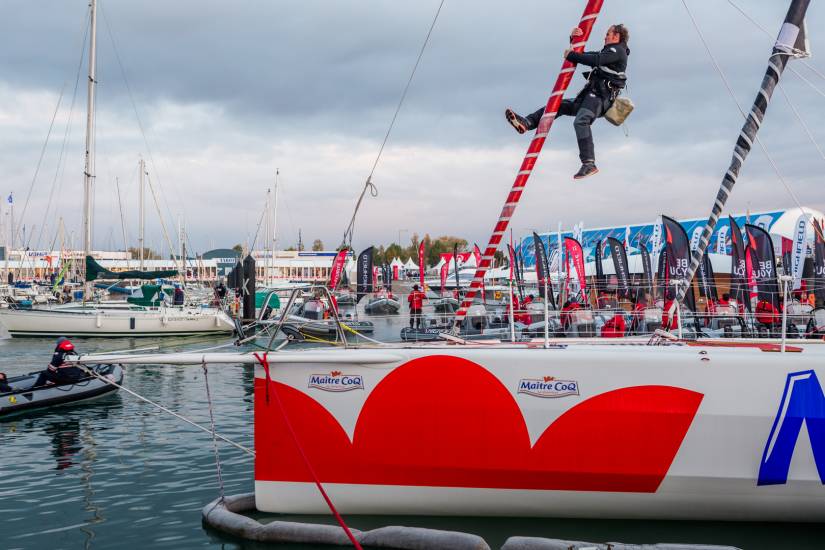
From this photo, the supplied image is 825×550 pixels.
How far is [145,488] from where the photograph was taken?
347 inches

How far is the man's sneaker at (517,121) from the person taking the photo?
7309 mm

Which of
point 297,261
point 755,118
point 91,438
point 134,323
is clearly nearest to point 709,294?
point 755,118

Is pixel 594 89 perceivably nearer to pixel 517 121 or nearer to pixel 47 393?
pixel 517 121

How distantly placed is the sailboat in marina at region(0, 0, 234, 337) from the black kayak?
1407cm

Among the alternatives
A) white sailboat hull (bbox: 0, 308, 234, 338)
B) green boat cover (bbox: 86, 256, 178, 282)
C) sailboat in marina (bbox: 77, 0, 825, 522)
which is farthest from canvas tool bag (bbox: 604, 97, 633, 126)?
green boat cover (bbox: 86, 256, 178, 282)

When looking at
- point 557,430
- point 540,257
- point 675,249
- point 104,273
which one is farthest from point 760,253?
point 104,273

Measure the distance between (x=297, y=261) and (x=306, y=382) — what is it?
91.2 metres

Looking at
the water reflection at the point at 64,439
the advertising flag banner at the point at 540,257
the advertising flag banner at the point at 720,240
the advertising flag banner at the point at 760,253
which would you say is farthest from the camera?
the advertising flag banner at the point at 720,240

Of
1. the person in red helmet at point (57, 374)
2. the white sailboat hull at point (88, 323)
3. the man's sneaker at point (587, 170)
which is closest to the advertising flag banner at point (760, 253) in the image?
the man's sneaker at point (587, 170)

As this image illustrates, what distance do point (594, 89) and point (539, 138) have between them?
854 millimetres

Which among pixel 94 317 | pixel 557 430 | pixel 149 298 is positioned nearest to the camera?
pixel 557 430

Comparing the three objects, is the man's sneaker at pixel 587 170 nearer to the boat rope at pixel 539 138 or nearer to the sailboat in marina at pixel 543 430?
the boat rope at pixel 539 138

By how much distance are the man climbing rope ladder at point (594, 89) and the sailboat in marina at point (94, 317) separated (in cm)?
2422

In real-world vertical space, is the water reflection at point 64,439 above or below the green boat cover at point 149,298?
below
